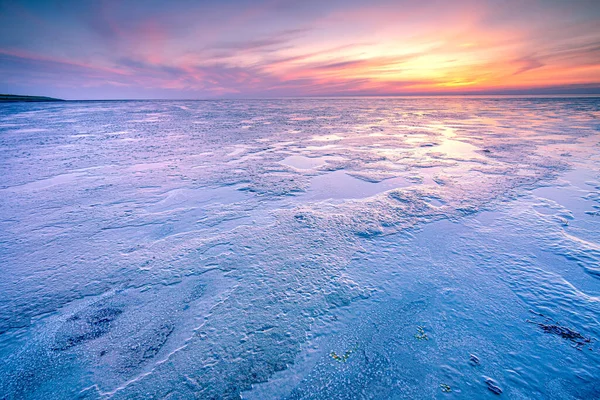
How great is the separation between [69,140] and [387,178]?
17.9 m

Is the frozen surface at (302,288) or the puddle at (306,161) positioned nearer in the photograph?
the frozen surface at (302,288)

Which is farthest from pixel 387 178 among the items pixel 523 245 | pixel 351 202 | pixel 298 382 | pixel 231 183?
pixel 298 382

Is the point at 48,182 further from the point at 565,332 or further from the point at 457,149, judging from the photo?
the point at 457,149

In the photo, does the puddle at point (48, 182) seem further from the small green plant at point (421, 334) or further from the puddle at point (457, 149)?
the puddle at point (457, 149)

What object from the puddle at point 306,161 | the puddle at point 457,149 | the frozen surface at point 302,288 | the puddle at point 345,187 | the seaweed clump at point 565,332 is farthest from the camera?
the puddle at point 457,149

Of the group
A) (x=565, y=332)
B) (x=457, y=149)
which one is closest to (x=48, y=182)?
(x=565, y=332)

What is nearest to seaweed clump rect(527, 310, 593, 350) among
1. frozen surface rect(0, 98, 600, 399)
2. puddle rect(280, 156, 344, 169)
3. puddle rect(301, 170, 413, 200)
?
frozen surface rect(0, 98, 600, 399)

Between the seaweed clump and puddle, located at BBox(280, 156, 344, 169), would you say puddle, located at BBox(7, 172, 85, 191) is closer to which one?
puddle, located at BBox(280, 156, 344, 169)

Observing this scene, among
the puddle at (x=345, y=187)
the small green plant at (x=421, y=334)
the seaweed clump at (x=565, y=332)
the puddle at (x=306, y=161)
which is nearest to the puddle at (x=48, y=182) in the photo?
the puddle at (x=306, y=161)

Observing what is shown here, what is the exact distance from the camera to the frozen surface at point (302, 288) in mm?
2451

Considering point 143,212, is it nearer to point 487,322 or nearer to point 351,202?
point 351,202

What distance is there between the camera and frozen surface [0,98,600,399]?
8.04ft

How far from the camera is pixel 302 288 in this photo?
355 centimetres

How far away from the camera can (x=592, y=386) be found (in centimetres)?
230
